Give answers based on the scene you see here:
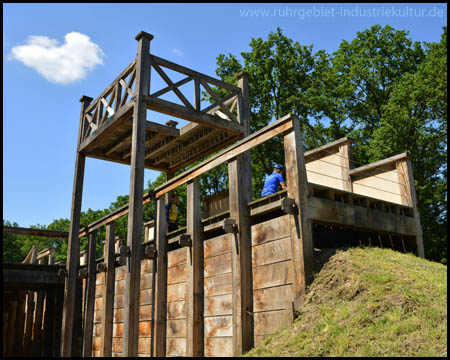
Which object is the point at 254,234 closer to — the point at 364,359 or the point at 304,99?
the point at 364,359

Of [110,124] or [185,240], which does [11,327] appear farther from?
[185,240]

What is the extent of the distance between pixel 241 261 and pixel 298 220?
1.47m

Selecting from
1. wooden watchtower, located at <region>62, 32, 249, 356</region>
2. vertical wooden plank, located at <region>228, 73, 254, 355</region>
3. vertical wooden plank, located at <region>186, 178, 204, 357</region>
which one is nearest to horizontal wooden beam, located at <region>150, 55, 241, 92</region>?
wooden watchtower, located at <region>62, 32, 249, 356</region>

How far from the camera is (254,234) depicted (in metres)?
8.48

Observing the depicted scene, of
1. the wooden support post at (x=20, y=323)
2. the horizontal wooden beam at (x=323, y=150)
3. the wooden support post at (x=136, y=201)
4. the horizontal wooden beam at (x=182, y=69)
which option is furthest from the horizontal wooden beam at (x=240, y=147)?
the wooden support post at (x=20, y=323)

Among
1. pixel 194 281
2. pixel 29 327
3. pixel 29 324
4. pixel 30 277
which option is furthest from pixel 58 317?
pixel 194 281

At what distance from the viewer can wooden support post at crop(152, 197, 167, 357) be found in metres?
10.1

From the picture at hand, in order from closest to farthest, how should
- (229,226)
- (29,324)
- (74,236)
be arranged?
(229,226) < (74,236) < (29,324)

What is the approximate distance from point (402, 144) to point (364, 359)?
16908 millimetres

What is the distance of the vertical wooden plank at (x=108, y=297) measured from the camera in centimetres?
1216

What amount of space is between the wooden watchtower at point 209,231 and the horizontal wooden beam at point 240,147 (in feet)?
0.09

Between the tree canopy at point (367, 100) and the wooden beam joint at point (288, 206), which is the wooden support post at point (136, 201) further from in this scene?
the tree canopy at point (367, 100)

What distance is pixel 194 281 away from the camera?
30.8 feet

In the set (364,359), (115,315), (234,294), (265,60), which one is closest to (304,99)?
(265,60)
